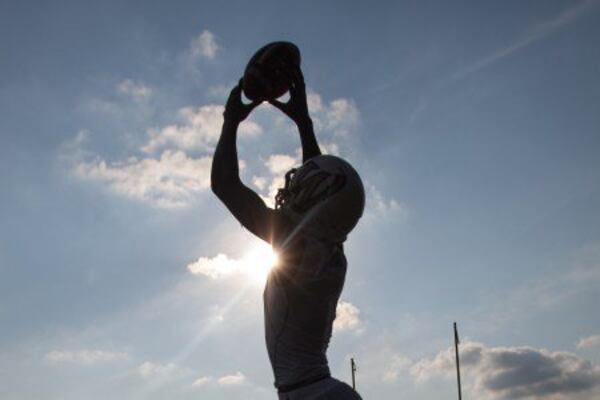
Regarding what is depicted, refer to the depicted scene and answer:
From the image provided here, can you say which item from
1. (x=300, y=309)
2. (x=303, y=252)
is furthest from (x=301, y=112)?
(x=300, y=309)

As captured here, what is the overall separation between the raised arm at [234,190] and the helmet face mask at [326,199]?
0.16 m

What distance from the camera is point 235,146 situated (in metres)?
4.58

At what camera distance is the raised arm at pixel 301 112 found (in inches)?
219

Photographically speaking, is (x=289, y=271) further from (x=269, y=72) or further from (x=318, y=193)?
(x=269, y=72)

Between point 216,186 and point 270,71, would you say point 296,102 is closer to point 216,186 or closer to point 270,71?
point 270,71

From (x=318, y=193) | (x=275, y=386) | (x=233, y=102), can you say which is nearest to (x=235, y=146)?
(x=233, y=102)

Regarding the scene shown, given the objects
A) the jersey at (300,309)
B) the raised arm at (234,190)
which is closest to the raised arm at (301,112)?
the raised arm at (234,190)

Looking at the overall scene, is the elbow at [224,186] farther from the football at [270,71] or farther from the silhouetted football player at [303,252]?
the football at [270,71]

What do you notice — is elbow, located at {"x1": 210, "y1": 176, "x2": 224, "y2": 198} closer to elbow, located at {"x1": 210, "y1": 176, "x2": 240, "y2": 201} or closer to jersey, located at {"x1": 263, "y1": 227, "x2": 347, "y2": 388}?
elbow, located at {"x1": 210, "y1": 176, "x2": 240, "y2": 201}

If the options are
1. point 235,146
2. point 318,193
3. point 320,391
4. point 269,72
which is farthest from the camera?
point 269,72

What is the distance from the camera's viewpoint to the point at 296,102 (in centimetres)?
557

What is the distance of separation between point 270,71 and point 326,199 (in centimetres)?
160

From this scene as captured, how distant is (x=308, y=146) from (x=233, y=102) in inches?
41.8

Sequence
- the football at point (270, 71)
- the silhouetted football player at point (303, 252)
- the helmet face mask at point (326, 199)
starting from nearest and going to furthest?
the silhouetted football player at point (303, 252), the helmet face mask at point (326, 199), the football at point (270, 71)
